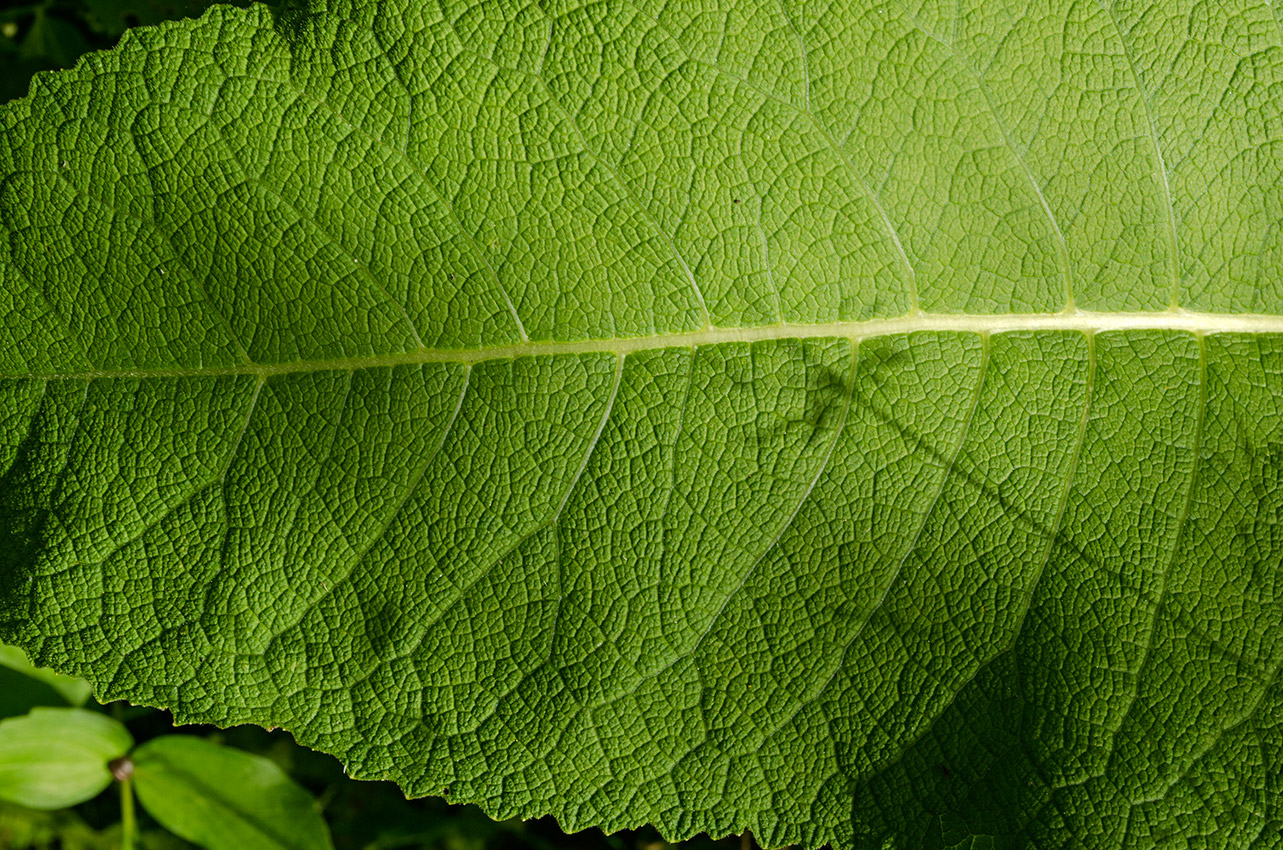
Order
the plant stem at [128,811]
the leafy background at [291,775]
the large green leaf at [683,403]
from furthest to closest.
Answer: the leafy background at [291,775], the plant stem at [128,811], the large green leaf at [683,403]

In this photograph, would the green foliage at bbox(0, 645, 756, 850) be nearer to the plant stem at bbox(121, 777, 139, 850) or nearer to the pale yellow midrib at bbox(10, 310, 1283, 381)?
the plant stem at bbox(121, 777, 139, 850)

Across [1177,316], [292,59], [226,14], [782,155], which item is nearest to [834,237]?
[782,155]

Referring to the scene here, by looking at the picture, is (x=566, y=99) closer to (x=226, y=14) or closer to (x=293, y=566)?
(x=226, y=14)

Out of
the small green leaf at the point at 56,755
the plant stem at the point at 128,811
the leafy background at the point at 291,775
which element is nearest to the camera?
the small green leaf at the point at 56,755

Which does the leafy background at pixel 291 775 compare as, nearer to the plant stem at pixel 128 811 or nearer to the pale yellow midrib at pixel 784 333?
the plant stem at pixel 128 811

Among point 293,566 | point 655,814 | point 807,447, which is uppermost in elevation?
point 807,447

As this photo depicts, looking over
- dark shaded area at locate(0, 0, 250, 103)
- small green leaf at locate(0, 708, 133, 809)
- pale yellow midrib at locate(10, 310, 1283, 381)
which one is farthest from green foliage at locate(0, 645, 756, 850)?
dark shaded area at locate(0, 0, 250, 103)

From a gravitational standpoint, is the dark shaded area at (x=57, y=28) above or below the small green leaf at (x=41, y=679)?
above

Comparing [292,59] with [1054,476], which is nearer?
[292,59]

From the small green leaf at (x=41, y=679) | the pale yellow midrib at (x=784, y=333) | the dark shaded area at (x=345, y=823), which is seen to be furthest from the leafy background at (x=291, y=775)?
the pale yellow midrib at (x=784, y=333)
